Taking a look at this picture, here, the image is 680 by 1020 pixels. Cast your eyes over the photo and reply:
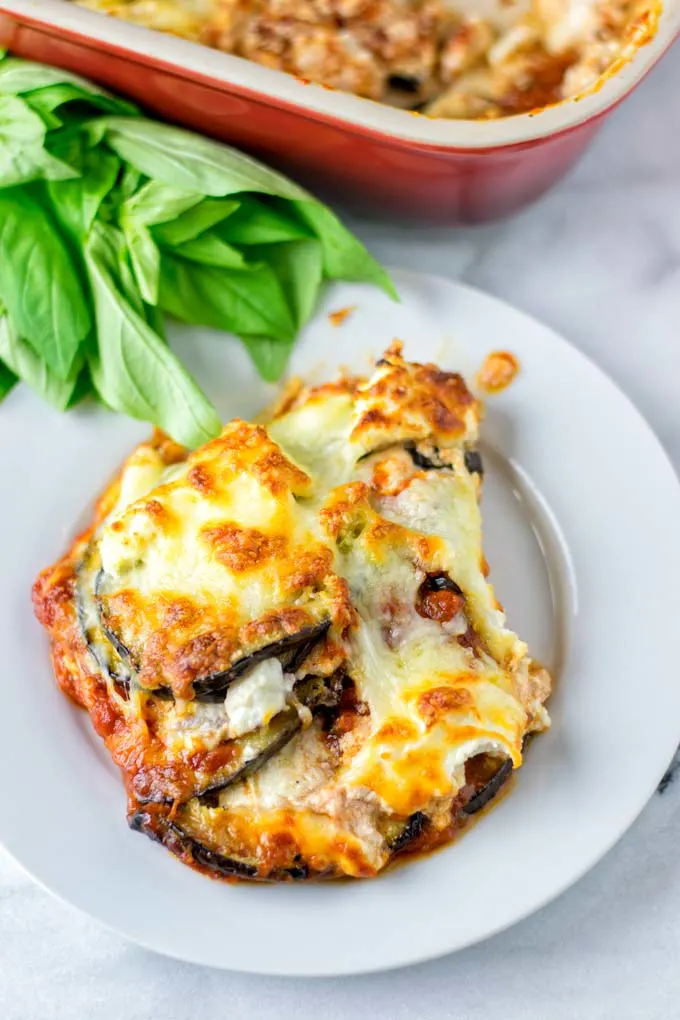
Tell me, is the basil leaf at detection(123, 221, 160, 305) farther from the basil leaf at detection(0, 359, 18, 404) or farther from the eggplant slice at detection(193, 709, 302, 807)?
the eggplant slice at detection(193, 709, 302, 807)

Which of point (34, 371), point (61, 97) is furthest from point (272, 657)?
point (61, 97)

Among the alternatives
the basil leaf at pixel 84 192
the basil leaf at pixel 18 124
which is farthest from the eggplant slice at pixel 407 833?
the basil leaf at pixel 18 124

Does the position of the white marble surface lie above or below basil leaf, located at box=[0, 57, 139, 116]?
below

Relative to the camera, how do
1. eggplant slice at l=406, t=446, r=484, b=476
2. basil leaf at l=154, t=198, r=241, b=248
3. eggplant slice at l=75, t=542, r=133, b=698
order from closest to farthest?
eggplant slice at l=75, t=542, r=133, b=698 → eggplant slice at l=406, t=446, r=484, b=476 → basil leaf at l=154, t=198, r=241, b=248

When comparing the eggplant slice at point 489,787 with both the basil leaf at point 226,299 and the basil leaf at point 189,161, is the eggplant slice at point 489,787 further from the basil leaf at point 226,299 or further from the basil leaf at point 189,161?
the basil leaf at point 189,161

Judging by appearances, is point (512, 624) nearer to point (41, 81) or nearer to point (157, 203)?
point (157, 203)

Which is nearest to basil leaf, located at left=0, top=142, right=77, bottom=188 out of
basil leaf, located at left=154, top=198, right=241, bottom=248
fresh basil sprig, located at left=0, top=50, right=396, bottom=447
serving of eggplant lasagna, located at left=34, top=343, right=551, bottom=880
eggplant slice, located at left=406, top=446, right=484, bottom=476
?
fresh basil sprig, located at left=0, top=50, right=396, bottom=447
